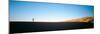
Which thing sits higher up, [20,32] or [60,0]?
[60,0]

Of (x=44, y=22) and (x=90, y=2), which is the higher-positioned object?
(x=90, y=2)

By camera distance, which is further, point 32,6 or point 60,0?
point 60,0

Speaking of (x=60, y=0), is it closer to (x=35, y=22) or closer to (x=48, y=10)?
(x=48, y=10)

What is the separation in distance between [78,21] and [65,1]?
0.25m

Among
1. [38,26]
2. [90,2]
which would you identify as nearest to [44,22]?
[38,26]

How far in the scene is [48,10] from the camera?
1415 mm

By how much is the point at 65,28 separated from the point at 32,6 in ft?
1.29

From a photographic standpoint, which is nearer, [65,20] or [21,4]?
[21,4]

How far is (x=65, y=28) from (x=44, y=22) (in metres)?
0.22
